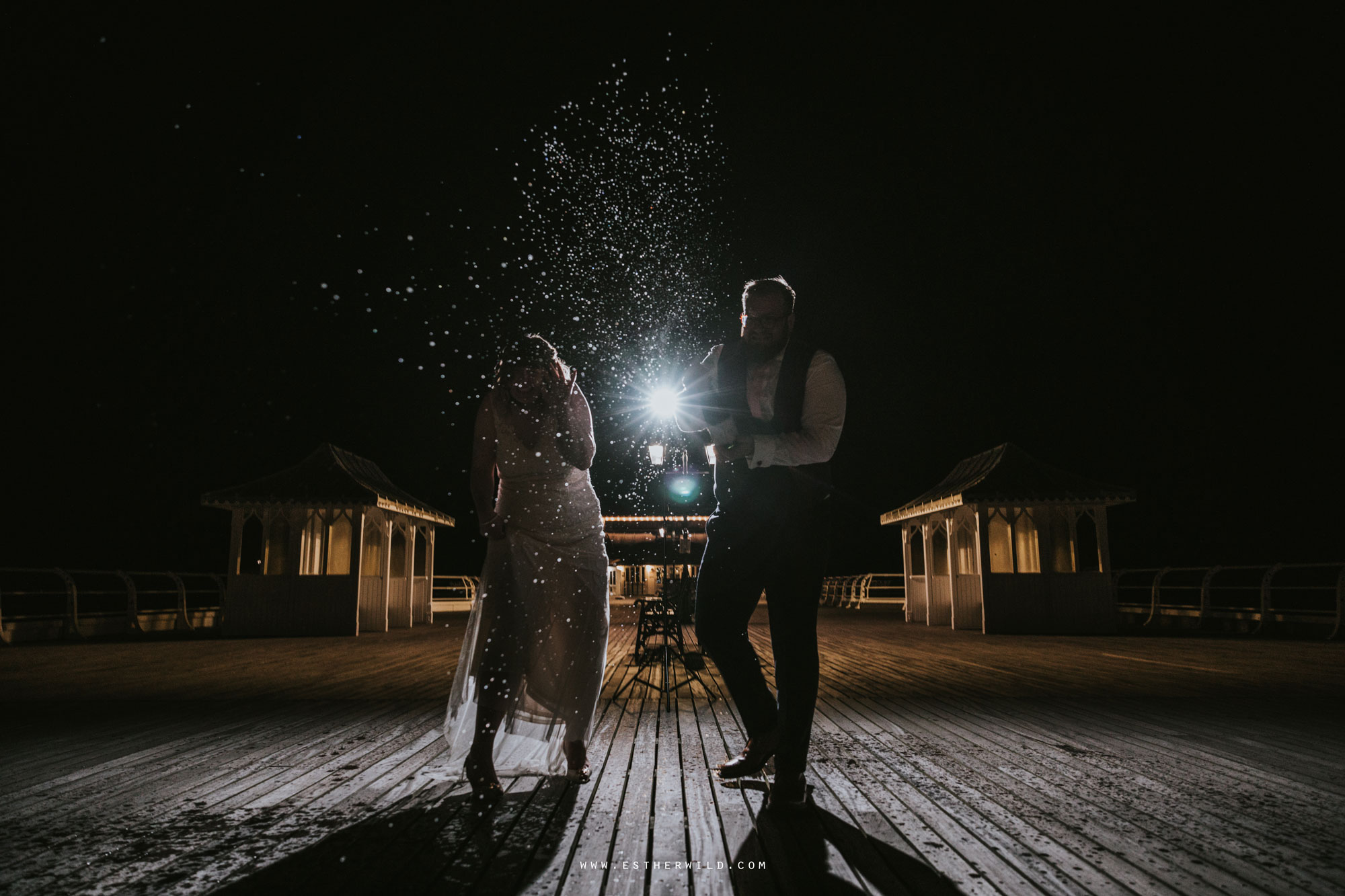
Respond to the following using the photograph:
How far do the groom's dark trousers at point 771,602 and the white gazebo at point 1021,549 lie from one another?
35.7 ft

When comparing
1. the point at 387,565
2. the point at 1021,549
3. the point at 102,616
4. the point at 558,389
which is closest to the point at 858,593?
the point at 1021,549

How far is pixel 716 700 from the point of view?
454 cm

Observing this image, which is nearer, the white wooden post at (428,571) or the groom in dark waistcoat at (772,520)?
the groom in dark waistcoat at (772,520)

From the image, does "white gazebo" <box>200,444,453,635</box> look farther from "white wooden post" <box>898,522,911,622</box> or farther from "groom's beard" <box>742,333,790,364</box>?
"groom's beard" <box>742,333,790,364</box>

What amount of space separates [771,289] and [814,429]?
0.54m

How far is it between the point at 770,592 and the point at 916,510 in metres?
13.4

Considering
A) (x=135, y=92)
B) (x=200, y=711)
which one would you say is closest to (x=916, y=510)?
(x=200, y=711)

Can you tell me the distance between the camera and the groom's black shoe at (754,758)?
2402 mm

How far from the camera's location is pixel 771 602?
90.7 inches

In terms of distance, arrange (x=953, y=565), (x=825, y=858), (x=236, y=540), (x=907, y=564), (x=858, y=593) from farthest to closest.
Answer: (x=858, y=593) < (x=907, y=564) < (x=953, y=565) < (x=236, y=540) < (x=825, y=858)

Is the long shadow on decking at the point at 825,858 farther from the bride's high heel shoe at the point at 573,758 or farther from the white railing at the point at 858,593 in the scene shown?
the white railing at the point at 858,593

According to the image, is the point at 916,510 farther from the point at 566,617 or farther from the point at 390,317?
the point at 390,317

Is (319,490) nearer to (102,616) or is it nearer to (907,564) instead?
(102,616)

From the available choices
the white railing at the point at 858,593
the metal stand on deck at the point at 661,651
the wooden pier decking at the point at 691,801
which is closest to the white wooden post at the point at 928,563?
the white railing at the point at 858,593
